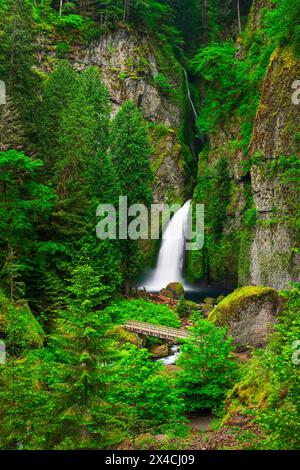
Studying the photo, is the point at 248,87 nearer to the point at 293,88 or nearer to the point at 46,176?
the point at 293,88

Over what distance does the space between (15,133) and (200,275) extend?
20.1m

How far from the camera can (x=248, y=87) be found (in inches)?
1405

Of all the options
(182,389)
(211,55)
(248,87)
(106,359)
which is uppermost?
(211,55)

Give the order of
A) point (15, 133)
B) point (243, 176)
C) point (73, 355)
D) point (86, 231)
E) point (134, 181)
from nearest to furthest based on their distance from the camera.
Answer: point (73, 355)
point (15, 133)
point (86, 231)
point (134, 181)
point (243, 176)

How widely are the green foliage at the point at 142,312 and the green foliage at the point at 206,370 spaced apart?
27.2 feet

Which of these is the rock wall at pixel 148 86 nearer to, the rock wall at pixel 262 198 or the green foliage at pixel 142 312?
the rock wall at pixel 262 198

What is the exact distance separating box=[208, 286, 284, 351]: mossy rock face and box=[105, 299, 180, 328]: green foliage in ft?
19.2

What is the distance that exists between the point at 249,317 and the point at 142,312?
8.07 m

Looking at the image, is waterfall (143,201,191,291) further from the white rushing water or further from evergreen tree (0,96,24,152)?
evergreen tree (0,96,24,152)

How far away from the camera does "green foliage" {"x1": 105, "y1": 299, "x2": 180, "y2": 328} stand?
2419 cm

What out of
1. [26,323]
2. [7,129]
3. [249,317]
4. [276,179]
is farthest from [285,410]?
[276,179]

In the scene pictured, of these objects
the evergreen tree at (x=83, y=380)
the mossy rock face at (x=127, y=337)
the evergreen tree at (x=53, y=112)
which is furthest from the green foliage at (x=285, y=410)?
the evergreen tree at (x=53, y=112)

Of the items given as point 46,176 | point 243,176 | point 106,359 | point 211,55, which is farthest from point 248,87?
point 106,359

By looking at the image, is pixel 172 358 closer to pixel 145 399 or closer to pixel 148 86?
pixel 145 399
